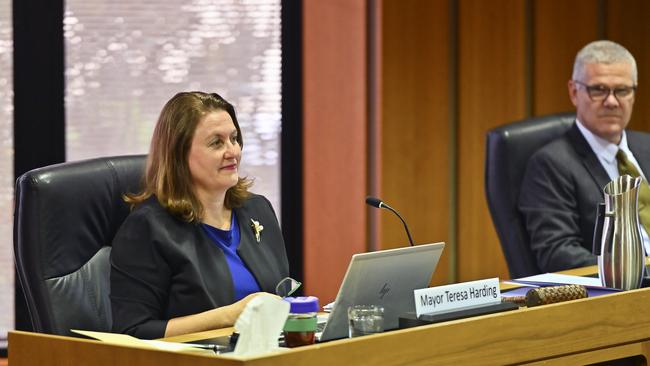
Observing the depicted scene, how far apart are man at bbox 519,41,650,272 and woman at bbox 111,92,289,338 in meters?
1.08

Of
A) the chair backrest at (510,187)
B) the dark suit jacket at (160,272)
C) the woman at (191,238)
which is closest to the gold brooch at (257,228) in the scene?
the woman at (191,238)

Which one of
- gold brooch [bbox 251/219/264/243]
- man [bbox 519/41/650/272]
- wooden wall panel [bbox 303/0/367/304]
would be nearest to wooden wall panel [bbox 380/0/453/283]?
wooden wall panel [bbox 303/0/367/304]

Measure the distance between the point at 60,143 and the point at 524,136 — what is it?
2.00 meters

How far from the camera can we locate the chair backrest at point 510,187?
377 centimetres

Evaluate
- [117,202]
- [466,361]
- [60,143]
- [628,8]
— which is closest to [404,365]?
[466,361]

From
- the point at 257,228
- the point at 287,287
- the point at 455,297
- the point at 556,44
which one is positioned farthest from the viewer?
the point at 556,44

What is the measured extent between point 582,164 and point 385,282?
1.88 meters

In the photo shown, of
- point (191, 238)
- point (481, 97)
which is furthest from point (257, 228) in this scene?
point (481, 97)

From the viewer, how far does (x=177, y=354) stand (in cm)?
187

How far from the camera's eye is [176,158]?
284 centimetres

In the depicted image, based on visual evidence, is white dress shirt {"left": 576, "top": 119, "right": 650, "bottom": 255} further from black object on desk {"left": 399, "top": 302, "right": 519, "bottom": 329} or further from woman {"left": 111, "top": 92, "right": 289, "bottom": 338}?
black object on desk {"left": 399, "top": 302, "right": 519, "bottom": 329}

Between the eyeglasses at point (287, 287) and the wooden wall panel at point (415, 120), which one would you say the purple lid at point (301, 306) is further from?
the wooden wall panel at point (415, 120)

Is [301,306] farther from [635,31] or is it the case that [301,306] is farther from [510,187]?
→ [635,31]

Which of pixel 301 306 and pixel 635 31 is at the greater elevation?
pixel 635 31
